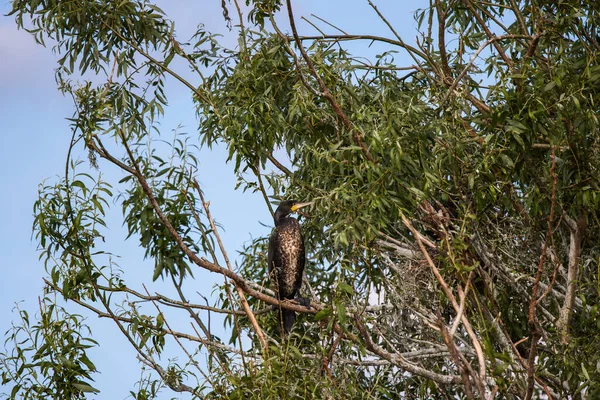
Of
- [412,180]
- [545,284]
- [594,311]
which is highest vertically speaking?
[412,180]

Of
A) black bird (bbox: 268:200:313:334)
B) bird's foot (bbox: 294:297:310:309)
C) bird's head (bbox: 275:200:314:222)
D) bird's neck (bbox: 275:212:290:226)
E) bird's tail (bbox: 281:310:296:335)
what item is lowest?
bird's tail (bbox: 281:310:296:335)

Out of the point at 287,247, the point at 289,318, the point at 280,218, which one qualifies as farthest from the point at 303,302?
the point at 280,218

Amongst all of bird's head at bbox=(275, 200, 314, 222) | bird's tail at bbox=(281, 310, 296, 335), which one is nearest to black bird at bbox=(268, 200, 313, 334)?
bird's head at bbox=(275, 200, 314, 222)

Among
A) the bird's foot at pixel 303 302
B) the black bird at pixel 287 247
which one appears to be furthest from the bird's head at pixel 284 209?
the bird's foot at pixel 303 302

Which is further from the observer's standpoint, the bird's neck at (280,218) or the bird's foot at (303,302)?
the bird's neck at (280,218)

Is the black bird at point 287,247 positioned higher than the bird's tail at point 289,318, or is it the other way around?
the black bird at point 287,247

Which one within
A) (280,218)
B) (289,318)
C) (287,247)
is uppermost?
Answer: (280,218)

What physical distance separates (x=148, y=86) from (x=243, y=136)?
3.51 feet

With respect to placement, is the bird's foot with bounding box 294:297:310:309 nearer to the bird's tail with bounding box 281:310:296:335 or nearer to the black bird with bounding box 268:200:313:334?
the bird's tail with bounding box 281:310:296:335

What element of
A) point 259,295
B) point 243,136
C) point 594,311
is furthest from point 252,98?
point 594,311

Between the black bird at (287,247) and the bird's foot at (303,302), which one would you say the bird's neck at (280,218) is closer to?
the black bird at (287,247)

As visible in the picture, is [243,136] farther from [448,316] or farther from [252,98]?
[448,316]

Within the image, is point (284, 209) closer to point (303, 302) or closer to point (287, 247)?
point (287, 247)

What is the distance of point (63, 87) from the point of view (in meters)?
4.92
